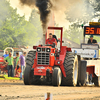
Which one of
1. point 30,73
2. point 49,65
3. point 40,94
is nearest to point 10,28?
point 30,73

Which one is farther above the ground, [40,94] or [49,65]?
[49,65]

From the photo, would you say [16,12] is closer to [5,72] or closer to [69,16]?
[69,16]

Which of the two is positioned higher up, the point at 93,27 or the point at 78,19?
the point at 78,19

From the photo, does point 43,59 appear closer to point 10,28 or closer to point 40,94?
point 40,94

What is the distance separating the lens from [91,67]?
17.7 m

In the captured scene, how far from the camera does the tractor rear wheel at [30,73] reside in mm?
14625

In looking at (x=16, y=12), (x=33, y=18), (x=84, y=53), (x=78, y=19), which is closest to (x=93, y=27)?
(x=84, y=53)

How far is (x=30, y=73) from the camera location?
14805 millimetres

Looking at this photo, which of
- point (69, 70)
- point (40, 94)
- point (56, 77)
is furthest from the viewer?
point (69, 70)

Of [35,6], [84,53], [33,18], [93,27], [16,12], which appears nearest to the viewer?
[35,6]

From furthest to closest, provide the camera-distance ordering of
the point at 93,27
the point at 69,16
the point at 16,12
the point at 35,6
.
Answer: the point at 16,12 → the point at 69,16 → the point at 93,27 → the point at 35,6

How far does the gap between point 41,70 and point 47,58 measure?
63 cm

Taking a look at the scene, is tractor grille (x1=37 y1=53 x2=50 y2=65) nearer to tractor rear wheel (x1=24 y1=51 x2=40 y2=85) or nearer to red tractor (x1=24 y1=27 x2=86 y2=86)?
red tractor (x1=24 y1=27 x2=86 y2=86)

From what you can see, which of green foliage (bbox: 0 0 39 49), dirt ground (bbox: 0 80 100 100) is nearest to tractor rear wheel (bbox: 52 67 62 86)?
dirt ground (bbox: 0 80 100 100)
